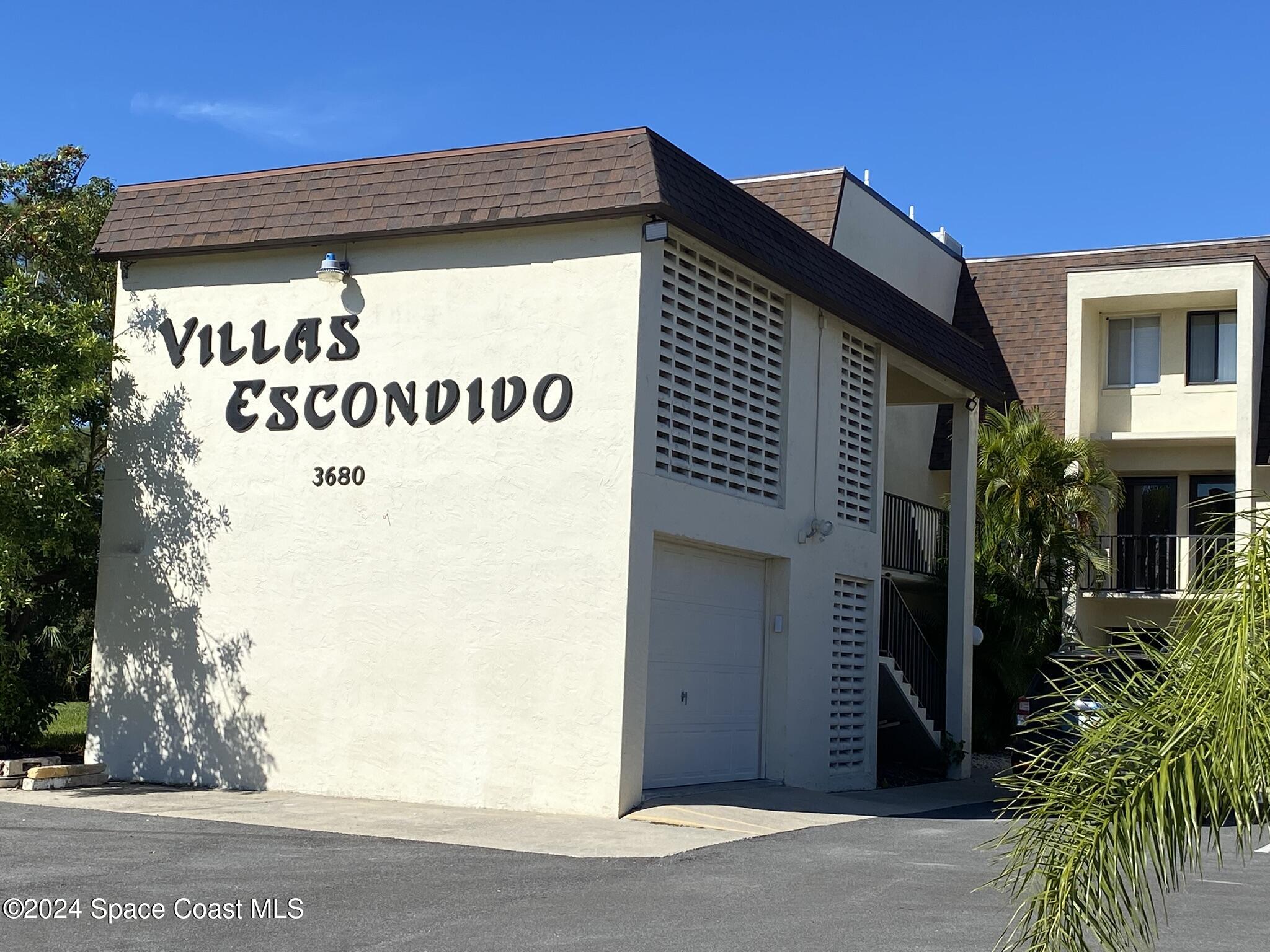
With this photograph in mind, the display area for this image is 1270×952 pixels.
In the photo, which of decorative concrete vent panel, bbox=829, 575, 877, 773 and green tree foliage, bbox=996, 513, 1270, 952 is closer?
green tree foliage, bbox=996, 513, 1270, 952

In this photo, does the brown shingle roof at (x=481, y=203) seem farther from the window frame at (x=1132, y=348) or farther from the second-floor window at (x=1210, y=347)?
the second-floor window at (x=1210, y=347)

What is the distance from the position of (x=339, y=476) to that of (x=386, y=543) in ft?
2.96

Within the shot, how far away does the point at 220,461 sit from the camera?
48.6ft

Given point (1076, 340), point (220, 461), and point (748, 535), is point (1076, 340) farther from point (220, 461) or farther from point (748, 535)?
point (220, 461)

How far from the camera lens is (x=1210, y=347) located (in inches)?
1012

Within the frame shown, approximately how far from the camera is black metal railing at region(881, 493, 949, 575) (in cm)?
2222

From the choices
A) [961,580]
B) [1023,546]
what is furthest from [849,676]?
[1023,546]

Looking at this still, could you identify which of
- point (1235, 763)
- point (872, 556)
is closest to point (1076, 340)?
point (872, 556)

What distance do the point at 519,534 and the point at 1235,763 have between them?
35.4 ft

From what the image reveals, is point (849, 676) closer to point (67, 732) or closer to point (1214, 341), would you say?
point (67, 732)

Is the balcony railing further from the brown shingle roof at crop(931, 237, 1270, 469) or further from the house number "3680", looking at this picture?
the house number "3680"

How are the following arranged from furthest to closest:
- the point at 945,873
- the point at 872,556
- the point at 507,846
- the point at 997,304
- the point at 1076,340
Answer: the point at 997,304, the point at 1076,340, the point at 872,556, the point at 507,846, the point at 945,873

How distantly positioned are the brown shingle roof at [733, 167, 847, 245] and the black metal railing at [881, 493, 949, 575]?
14.1 feet

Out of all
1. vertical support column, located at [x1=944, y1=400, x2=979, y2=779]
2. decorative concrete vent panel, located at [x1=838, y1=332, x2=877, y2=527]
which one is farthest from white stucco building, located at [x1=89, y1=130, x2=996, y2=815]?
vertical support column, located at [x1=944, y1=400, x2=979, y2=779]
